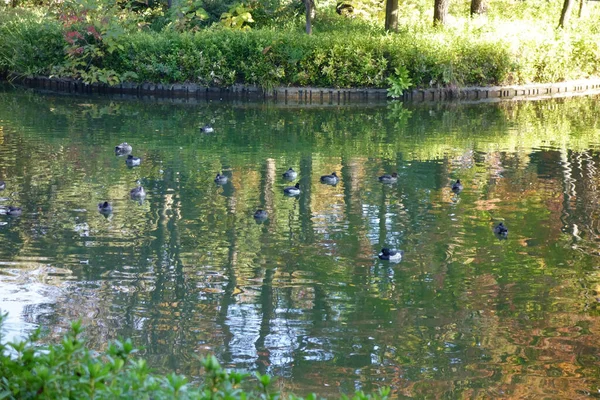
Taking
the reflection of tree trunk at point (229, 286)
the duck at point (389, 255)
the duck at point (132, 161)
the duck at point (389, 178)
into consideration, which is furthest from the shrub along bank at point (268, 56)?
the duck at point (389, 255)

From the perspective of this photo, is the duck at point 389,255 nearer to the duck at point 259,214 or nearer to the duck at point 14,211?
the duck at point 259,214

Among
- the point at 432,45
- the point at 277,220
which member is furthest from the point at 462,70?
the point at 277,220

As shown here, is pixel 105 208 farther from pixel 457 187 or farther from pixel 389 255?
pixel 457 187

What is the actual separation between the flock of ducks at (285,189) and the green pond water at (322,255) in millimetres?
104

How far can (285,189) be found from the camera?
1272 cm

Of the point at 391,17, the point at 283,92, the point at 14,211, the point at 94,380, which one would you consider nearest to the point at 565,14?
the point at 391,17

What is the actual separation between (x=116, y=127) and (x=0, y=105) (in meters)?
4.54

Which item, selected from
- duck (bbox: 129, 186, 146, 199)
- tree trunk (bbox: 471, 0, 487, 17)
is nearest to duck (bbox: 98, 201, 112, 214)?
duck (bbox: 129, 186, 146, 199)

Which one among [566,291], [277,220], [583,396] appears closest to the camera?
[583,396]

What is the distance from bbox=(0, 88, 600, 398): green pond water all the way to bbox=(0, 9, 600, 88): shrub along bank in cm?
508

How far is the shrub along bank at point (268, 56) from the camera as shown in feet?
74.6

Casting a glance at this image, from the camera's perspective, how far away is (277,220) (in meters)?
11.4

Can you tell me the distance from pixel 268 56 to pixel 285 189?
10.5 m

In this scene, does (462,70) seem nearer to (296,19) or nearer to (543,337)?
(296,19)
